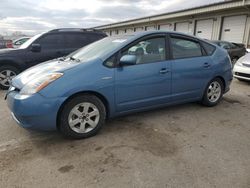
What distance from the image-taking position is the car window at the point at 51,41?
6720mm

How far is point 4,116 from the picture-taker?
166 inches

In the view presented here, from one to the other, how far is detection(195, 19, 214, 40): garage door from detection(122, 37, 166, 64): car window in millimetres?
16261

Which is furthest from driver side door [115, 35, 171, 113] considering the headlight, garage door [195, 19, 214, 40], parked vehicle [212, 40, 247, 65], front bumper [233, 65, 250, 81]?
garage door [195, 19, 214, 40]

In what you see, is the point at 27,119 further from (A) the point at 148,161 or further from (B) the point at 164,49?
(B) the point at 164,49

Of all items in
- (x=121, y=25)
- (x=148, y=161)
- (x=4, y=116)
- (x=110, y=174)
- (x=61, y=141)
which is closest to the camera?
(x=110, y=174)

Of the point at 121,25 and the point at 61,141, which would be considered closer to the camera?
the point at 61,141

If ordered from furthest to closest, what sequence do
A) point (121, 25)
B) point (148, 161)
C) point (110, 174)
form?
1. point (121, 25)
2. point (148, 161)
3. point (110, 174)

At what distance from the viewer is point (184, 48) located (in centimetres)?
420

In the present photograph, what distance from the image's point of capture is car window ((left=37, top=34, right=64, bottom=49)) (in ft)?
22.0

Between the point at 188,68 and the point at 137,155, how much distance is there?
2052 millimetres

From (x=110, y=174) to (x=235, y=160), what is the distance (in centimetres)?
155

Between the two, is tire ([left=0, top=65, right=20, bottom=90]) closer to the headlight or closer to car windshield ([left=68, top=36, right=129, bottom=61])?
car windshield ([left=68, top=36, right=129, bottom=61])

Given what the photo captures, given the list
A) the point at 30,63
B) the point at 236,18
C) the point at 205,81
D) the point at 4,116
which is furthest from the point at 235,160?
the point at 236,18

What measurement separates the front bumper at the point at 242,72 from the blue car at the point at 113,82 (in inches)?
119
